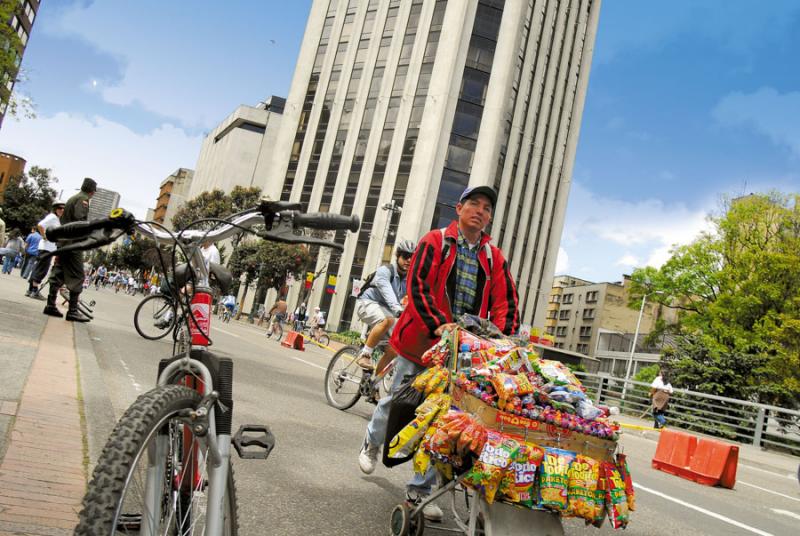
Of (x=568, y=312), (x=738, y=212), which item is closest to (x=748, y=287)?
(x=738, y=212)

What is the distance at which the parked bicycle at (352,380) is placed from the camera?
7719 mm

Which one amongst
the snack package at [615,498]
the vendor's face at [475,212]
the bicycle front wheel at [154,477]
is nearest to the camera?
the bicycle front wheel at [154,477]

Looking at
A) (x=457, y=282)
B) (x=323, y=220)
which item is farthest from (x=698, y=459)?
(x=323, y=220)

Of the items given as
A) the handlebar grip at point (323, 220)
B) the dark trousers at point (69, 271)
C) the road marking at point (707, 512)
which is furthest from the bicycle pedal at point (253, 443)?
the dark trousers at point (69, 271)

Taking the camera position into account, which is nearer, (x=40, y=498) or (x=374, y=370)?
(x=40, y=498)

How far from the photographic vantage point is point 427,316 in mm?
3904

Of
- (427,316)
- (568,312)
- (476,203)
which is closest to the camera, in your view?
(427,316)

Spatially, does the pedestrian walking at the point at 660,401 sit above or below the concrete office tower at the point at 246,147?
below

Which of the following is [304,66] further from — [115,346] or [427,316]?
[427,316]

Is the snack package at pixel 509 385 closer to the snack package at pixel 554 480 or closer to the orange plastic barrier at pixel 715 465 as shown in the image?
the snack package at pixel 554 480

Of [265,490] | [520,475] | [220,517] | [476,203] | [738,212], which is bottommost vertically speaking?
[265,490]

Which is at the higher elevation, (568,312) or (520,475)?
(568,312)

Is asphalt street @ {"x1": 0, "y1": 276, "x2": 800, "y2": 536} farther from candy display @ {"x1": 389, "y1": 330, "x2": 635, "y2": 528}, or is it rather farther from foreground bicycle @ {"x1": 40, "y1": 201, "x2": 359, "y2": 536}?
foreground bicycle @ {"x1": 40, "y1": 201, "x2": 359, "y2": 536}

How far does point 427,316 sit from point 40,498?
82.2 inches
